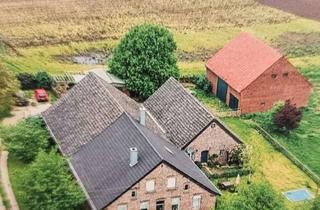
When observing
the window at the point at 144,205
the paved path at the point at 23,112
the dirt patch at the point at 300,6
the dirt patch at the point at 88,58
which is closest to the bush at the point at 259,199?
the window at the point at 144,205

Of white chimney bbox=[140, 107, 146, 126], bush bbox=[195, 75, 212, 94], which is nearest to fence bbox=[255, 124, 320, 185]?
bush bbox=[195, 75, 212, 94]

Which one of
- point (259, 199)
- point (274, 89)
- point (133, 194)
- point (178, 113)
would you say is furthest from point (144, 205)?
point (274, 89)

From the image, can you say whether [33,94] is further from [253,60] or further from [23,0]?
[23,0]

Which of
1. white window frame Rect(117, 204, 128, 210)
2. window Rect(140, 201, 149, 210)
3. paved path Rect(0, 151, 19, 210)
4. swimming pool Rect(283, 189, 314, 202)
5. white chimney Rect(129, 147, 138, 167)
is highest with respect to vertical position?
white chimney Rect(129, 147, 138, 167)

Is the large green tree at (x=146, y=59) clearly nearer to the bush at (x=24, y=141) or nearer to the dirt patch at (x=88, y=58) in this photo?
the dirt patch at (x=88, y=58)

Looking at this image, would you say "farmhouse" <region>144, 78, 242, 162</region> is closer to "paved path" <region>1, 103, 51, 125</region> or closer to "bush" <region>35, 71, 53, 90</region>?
"paved path" <region>1, 103, 51, 125</region>
